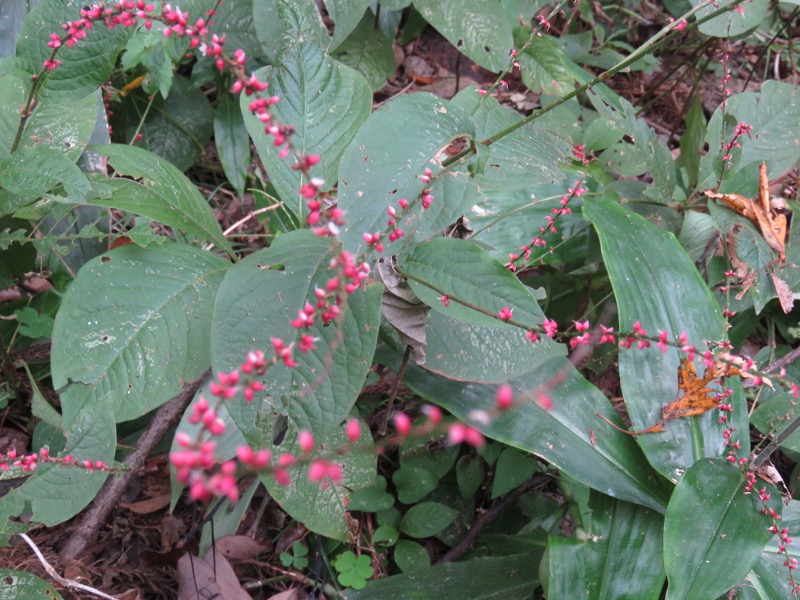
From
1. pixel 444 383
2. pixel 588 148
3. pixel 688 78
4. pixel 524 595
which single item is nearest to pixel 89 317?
pixel 444 383

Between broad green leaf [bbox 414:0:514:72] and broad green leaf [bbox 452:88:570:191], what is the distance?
607 mm

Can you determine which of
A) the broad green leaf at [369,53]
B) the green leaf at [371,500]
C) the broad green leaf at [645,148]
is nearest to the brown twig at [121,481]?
the green leaf at [371,500]

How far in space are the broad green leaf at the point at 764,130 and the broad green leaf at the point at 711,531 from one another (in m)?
0.94

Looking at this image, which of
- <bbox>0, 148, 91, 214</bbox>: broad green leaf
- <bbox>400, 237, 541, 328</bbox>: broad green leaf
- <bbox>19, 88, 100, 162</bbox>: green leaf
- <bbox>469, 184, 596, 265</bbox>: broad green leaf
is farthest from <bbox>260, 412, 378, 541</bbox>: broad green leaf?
<bbox>19, 88, 100, 162</bbox>: green leaf

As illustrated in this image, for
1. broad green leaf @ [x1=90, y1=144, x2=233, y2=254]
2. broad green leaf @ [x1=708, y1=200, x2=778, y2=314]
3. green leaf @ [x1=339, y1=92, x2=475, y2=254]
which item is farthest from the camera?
broad green leaf @ [x1=708, y1=200, x2=778, y2=314]

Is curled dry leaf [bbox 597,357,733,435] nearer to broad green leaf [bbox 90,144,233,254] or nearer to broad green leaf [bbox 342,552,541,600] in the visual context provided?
broad green leaf [bbox 342,552,541,600]

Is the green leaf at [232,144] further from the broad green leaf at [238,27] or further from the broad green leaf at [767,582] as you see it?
the broad green leaf at [767,582]

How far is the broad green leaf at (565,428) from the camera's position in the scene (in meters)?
1.53

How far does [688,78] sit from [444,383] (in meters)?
2.40

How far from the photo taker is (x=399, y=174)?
3.92 ft

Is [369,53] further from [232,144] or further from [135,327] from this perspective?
[135,327]

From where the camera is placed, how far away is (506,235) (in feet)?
6.42

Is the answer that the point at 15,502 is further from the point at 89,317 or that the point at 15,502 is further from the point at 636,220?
the point at 636,220

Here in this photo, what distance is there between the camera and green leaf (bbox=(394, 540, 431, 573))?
167cm
